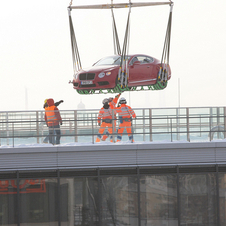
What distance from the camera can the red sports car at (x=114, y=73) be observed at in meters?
17.9

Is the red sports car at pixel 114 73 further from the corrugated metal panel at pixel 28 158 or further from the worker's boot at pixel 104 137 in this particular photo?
the corrugated metal panel at pixel 28 158

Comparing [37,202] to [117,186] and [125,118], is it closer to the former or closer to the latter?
[117,186]

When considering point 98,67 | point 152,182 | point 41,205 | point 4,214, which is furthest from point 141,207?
point 98,67

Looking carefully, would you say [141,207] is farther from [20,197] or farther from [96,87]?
[96,87]

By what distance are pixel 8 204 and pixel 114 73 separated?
6.20 m

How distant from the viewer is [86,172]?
A: 14.8m

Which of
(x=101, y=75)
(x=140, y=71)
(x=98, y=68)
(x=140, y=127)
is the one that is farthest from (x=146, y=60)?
(x=140, y=127)

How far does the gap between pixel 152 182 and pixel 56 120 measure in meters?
3.56

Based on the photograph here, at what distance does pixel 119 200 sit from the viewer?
15.0 meters

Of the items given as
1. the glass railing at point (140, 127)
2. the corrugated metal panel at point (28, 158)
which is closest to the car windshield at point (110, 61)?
the glass railing at point (140, 127)

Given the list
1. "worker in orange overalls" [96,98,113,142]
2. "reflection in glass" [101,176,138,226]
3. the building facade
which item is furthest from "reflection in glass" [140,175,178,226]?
"worker in orange overalls" [96,98,113,142]

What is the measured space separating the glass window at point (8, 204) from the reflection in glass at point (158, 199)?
12.9 ft

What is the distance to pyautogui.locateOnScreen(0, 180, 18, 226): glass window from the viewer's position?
48.6ft

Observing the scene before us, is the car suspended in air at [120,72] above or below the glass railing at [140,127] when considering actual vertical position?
above
